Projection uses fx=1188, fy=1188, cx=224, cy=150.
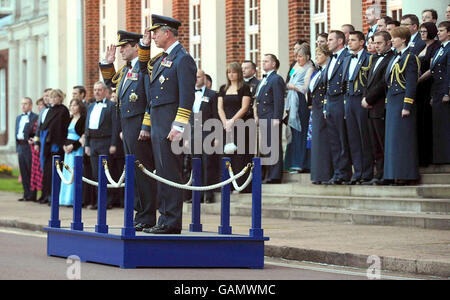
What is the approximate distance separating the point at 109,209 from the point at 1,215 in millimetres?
2458

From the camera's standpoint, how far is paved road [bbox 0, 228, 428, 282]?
10.2 metres

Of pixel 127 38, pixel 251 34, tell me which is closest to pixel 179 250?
pixel 127 38

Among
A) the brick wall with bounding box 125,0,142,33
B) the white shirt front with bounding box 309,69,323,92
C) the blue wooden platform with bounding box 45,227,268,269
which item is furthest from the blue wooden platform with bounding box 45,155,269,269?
the brick wall with bounding box 125,0,142,33

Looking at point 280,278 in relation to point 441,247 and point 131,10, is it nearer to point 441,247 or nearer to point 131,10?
point 441,247

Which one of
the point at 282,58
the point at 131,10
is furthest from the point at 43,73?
the point at 282,58

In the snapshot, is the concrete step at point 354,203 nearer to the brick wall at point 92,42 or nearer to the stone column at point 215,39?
the stone column at point 215,39

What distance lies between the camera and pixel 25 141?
23.8m

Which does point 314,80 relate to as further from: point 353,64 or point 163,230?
point 163,230

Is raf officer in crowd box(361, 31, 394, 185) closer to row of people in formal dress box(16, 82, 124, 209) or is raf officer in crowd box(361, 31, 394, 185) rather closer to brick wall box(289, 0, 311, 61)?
row of people in formal dress box(16, 82, 124, 209)

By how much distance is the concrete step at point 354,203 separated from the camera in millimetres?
15375

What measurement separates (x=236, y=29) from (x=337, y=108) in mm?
9236

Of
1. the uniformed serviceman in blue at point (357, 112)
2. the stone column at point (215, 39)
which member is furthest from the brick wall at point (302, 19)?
the uniformed serviceman in blue at point (357, 112)

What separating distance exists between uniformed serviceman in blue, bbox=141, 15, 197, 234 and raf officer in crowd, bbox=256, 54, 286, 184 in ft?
23.8

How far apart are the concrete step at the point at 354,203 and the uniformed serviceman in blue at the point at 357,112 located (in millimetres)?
502
